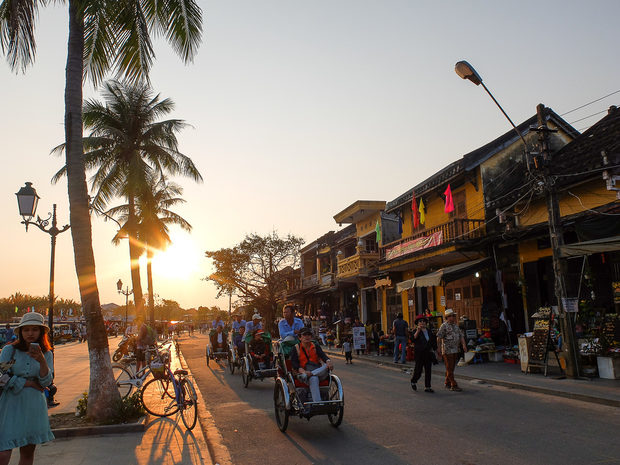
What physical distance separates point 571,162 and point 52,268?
16149mm

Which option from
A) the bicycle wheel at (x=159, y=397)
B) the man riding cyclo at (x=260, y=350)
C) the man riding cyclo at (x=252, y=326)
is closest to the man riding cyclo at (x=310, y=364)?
the bicycle wheel at (x=159, y=397)

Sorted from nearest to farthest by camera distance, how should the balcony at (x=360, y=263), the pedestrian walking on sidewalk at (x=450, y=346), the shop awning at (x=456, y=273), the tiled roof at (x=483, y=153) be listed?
1. the pedestrian walking on sidewalk at (x=450, y=346)
2. the shop awning at (x=456, y=273)
3. the tiled roof at (x=483, y=153)
4. the balcony at (x=360, y=263)

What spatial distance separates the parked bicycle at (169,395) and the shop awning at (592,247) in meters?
9.46

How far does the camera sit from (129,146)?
2222 cm

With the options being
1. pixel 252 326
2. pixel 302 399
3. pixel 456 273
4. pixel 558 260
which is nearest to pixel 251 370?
pixel 252 326

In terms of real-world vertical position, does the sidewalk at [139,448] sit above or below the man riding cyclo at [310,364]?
below

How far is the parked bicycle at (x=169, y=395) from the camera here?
8.07 metres

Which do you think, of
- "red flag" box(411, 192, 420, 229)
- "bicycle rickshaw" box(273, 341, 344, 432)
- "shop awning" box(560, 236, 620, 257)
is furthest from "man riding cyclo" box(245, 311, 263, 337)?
"red flag" box(411, 192, 420, 229)

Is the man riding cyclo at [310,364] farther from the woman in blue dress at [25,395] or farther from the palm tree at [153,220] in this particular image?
the palm tree at [153,220]

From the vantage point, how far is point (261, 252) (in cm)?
4412

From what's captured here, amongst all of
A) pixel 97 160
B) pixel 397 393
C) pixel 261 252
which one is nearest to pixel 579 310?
pixel 397 393

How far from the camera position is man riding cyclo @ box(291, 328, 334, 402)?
7.30 m

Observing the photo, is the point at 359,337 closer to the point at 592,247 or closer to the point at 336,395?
the point at 592,247

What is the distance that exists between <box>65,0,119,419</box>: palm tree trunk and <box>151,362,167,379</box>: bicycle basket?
773 mm
